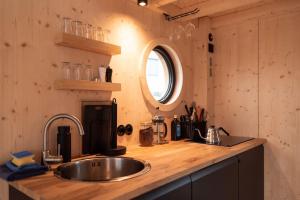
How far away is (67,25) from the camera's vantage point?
1.68 meters

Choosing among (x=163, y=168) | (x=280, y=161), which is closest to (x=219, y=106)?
(x=280, y=161)

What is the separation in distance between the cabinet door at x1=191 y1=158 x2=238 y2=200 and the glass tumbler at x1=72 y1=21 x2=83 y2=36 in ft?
4.13

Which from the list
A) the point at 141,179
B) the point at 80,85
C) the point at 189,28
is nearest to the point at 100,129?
the point at 80,85

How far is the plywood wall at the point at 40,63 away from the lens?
1417 millimetres

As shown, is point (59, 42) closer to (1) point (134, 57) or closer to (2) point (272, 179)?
(1) point (134, 57)

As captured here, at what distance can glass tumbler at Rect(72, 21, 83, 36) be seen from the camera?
5.64 ft

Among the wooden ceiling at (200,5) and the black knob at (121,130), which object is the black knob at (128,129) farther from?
the wooden ceiling at (200,5)

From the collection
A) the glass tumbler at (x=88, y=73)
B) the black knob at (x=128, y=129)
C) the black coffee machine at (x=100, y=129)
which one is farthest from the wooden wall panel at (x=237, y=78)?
the glass tumbler at (x=88, y=73)

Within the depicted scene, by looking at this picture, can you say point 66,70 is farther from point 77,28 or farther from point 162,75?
point 162,75

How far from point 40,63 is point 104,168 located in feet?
2.72

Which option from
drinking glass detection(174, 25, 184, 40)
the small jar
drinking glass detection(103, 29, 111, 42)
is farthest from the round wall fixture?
drinking glass detection(103, 29, 111, 42)

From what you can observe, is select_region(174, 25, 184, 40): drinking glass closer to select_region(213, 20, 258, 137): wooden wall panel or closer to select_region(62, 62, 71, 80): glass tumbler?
select_region(213, 20, 258, 137): wooden wall panel

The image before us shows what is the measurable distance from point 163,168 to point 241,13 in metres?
2.11

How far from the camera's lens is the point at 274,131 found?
8.20ft
